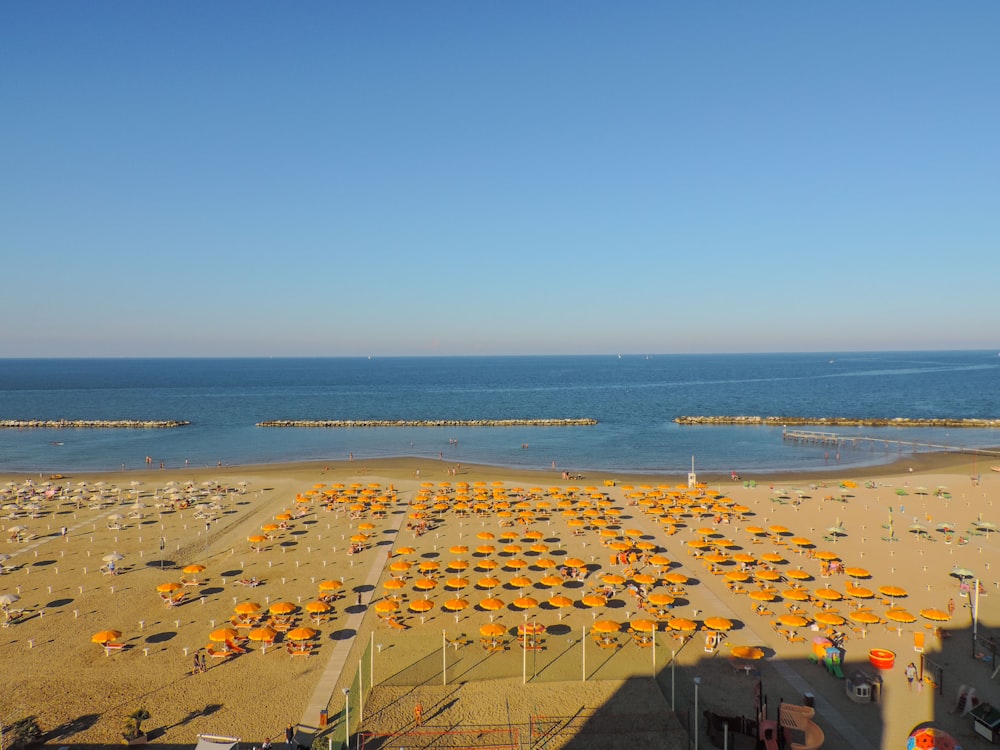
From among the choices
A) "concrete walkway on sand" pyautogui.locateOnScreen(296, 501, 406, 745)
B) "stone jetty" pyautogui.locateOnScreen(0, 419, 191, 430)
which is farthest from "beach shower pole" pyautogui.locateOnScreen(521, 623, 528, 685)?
"stone jetty" pyautogui.locateOnScreen(0, 419, 191, 430)

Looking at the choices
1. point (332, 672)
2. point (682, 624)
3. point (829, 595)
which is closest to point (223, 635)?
point (332, 672)

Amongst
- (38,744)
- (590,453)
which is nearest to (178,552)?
(38,744)

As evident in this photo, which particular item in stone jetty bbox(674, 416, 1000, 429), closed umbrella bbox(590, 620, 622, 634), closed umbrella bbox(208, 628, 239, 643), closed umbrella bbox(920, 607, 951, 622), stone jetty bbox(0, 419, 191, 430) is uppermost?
stone jetty bbox(0, 419, 191, 430)

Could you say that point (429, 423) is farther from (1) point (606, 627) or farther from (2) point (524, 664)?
(2) point (524, 664)

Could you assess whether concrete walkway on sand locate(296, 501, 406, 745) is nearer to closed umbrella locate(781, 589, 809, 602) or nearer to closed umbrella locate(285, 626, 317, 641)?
closed umbrella locate(285, 626, 317, 641)

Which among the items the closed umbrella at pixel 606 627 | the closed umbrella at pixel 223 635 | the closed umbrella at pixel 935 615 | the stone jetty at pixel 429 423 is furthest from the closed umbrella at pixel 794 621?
the stone jetty at pixel 429 423

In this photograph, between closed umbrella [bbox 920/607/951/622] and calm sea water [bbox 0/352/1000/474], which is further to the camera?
calm sea water [bbox 0/352/1000/474]

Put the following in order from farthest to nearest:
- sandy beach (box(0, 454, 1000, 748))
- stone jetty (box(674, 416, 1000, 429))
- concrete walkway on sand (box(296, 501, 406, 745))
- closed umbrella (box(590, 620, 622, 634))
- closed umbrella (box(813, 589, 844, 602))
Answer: stone jetty (box(674, 416, 1000, 429)), closed umbrella (box(813, 589, 844, 602)), closed umbrella (box(590, 620, 622, 634)), sandy beach (box(0, 454, 1000, 748)), concrete walkway on sand (box(296, 501, 406, 745))
